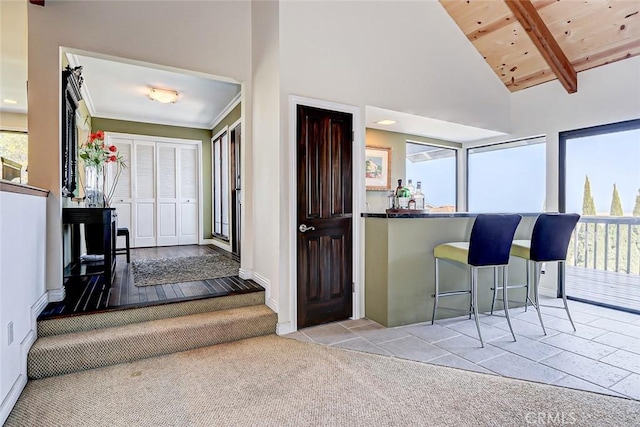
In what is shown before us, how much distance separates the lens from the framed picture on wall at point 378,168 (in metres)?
4.59

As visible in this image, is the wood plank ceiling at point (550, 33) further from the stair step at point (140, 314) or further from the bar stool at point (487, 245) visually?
the stair step at point (140, 314)

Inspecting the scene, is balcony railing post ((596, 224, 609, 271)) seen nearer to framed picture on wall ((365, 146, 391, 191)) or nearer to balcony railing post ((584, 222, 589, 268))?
balcony railing post ((584, 222, 589, 268))

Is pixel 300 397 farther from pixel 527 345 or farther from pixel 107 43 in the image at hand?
pixel 107 43

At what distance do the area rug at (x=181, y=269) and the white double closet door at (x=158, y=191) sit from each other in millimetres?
1731

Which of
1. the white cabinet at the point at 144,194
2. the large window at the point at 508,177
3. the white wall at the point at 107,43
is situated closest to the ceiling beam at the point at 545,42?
the large window at the point at 508,177

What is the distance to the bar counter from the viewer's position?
3152 millimetres

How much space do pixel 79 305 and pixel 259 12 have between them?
318cm

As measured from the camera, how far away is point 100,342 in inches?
94.5

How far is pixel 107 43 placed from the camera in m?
2.87

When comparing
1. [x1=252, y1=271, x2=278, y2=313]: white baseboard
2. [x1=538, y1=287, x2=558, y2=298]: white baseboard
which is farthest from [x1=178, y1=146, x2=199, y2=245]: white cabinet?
[x1=538, y1=287, x2=558, y2=298]: white baseboard

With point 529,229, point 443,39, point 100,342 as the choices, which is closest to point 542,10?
point 443,39

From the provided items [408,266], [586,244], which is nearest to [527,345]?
[408,266]

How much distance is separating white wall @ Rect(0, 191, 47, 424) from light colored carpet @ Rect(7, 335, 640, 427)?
0.18 meters

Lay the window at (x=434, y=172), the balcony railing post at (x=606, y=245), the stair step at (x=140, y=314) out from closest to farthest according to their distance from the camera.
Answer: the stair step at (x=140, y=314) < the balcony railing post at (x=606, y=245) < the window at (x=434, y=172)
